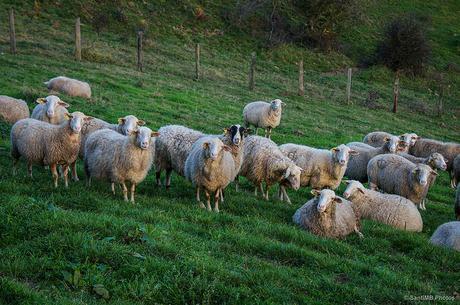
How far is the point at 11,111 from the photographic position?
13383mm

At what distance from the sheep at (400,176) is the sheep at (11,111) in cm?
922

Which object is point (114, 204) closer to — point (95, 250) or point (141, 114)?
point (95, 250)

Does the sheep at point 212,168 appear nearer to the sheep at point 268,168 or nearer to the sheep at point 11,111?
the sheep at point 268,168

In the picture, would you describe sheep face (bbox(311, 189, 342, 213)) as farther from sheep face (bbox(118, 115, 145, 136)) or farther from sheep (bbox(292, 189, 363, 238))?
sheep face (bbox(118, 115, 145, 136))

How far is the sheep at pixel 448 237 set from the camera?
8.93m

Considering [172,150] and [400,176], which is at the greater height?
[172,150]

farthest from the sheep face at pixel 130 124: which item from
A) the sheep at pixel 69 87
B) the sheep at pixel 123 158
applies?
the sheep at pixel 69 87

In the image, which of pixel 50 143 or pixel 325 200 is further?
pixel 50 143

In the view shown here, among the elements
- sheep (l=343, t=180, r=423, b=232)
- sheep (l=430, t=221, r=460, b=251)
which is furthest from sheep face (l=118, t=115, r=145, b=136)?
sheep (l=430, t=221, r=460, b=251)

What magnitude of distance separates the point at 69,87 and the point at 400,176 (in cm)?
1116

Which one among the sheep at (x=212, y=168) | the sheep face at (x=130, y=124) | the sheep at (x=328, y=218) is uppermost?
the sheep face at (x=130, y=124)

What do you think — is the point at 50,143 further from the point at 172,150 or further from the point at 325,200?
the point at 325,200

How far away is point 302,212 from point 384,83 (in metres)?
29.6

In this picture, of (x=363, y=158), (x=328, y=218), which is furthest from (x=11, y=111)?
(x=363, y=158)
